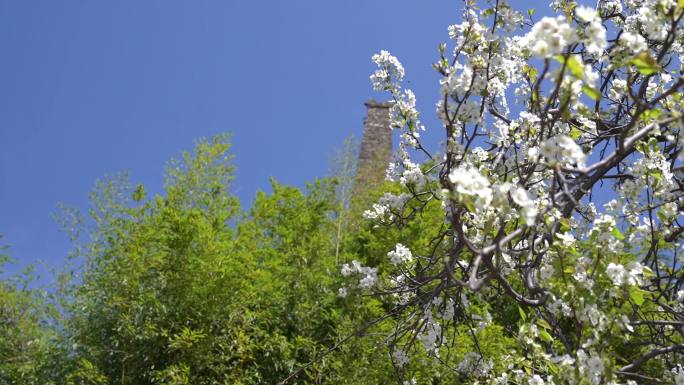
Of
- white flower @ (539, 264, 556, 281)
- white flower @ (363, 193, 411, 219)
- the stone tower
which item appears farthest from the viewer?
the stone tower

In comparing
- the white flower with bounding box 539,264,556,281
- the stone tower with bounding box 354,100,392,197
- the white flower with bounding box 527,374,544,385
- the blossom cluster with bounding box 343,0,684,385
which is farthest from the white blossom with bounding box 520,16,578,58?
the stone tower with bounding box 354,100,392,197

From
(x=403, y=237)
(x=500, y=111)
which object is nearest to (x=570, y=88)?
(x=500, y=111)

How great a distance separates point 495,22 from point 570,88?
721 mm

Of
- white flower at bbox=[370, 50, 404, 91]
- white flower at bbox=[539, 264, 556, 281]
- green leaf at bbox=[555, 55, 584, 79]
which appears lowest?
white flower at bbox=[539, 264, 556, 281]

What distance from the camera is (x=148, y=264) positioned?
196 inches

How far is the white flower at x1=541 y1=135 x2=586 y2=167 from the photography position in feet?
4.63

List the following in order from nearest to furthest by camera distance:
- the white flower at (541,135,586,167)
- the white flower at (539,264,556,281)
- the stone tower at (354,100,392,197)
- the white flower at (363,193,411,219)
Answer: the white flower at (541,135,586,167) → the white flower at (539,264,556,281) → the white flower at (363,193,411,219) → the stone tower at (354,100,392,197)

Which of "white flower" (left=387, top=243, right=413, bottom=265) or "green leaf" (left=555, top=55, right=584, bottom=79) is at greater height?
"white flower" (left=387, top=243, right=413, bottom=265)

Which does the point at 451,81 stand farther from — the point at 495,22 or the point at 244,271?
the point at 244,271

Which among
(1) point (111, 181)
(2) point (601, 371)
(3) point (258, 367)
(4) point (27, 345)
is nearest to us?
(2) point (601, 371)

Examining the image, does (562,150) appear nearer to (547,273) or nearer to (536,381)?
(547,273)

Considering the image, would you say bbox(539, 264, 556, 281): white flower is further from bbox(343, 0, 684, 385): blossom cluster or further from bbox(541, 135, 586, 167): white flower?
bbox(541, 135, 586, 167): white flower

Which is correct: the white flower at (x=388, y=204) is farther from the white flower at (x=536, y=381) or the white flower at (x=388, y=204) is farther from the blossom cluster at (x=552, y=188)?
the white flower at (x=536, y=381)

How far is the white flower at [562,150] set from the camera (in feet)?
4.63
